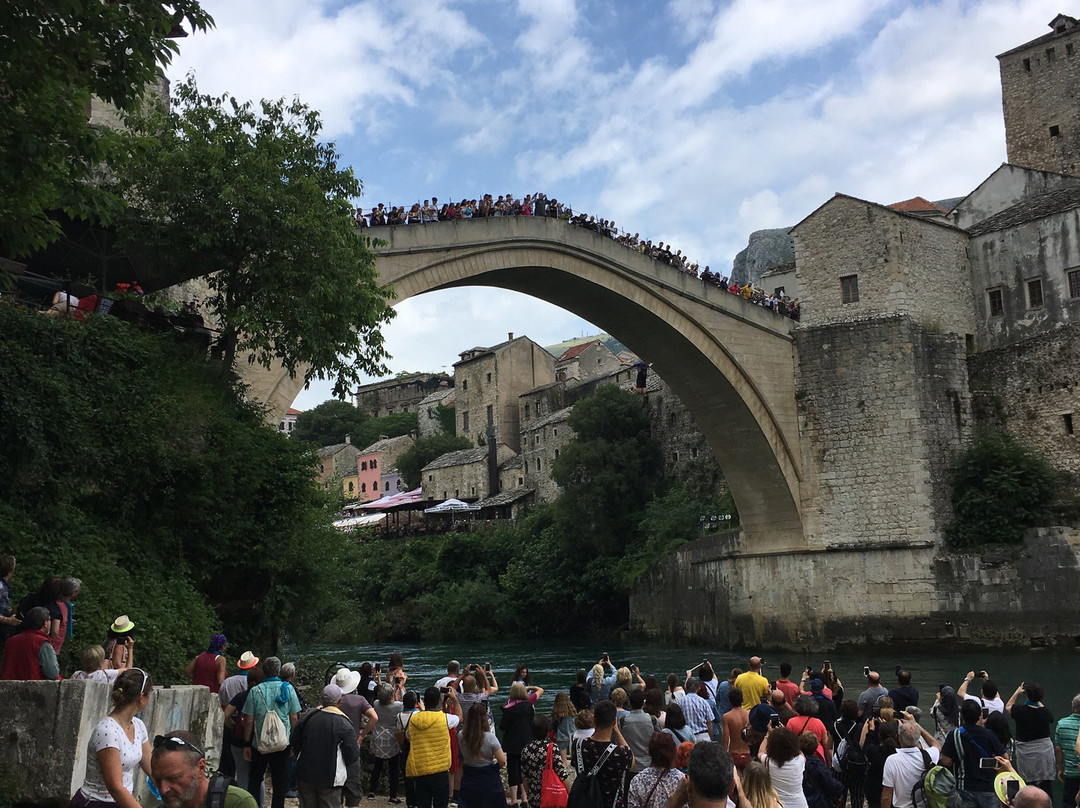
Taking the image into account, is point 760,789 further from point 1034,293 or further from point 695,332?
point 1034,293

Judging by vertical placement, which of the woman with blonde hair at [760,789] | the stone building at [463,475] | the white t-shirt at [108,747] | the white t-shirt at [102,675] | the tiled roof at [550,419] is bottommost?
the woman with blonde hair at [760,789]

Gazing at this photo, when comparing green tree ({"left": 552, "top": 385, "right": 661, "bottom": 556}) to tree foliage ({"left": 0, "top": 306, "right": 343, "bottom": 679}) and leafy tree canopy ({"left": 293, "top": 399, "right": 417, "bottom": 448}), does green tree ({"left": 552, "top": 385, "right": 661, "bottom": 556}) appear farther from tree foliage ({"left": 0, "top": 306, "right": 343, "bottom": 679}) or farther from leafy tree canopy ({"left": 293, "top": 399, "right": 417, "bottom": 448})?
leafy tree canopy ({"left": 293, "top": 399, "right": 417, "bottom": 448})

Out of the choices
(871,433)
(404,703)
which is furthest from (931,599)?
(404,703)

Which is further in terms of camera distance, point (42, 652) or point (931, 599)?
point (931, 599)

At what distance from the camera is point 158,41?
8141mm

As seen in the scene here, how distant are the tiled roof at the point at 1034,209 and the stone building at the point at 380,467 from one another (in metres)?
47.3

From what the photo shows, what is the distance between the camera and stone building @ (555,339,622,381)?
210 ft

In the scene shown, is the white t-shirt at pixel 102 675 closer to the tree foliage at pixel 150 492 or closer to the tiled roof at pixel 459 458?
the tree foliage at pixel 150 492

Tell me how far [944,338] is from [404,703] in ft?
67.6

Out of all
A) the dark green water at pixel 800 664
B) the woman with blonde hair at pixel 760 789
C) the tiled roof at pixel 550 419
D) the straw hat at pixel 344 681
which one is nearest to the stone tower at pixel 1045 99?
the dark green water at pixel 800 664

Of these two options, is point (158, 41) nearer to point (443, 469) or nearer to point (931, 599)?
point (931, 599)

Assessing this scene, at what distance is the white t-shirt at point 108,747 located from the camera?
14.4 feet

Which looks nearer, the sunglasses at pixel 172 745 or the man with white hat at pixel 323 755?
the sunglasses at pixel 172 745

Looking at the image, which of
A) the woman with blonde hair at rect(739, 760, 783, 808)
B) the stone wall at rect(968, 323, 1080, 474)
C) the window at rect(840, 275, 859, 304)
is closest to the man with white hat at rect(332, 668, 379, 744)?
the woman with blonde hair at rect(739, 760, 783, 808)
